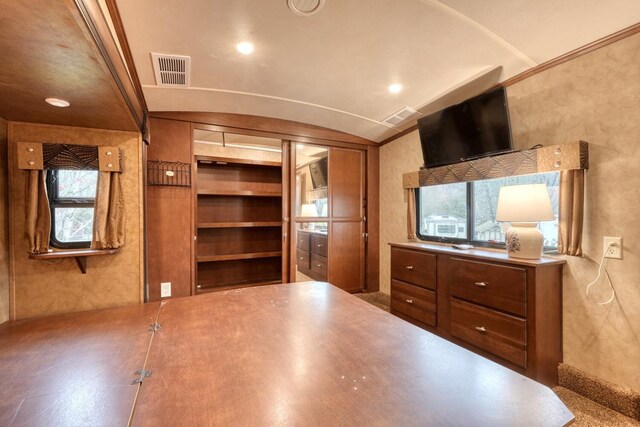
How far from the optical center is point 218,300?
4.98ft

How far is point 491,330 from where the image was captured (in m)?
2.01

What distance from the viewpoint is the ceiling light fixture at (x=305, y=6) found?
5.13 feet

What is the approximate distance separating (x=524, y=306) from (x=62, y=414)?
2305 mm

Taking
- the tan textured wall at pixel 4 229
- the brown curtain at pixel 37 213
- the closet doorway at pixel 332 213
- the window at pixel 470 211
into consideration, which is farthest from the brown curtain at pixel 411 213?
the tan textured wall at pixel 4 229

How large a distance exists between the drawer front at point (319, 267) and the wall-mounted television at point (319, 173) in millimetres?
1018

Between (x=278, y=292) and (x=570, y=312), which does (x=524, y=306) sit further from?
(x=278, y=292)

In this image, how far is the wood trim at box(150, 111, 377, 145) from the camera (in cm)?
300

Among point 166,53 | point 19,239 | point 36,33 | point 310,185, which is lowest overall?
point 19,239

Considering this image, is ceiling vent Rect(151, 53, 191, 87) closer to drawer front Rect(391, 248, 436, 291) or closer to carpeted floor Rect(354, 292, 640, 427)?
drawer front Rect(391, 248, 436, 291)

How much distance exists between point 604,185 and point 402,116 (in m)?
1.87

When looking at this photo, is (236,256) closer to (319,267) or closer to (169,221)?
(169,221)

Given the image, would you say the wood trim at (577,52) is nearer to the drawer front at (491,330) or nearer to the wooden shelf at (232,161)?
the drawer front at (491,330)

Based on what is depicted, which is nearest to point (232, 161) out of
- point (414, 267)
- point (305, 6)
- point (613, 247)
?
point (305, 6)

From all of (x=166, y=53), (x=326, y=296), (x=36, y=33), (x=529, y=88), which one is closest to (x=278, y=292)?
(x=326, y=296)
